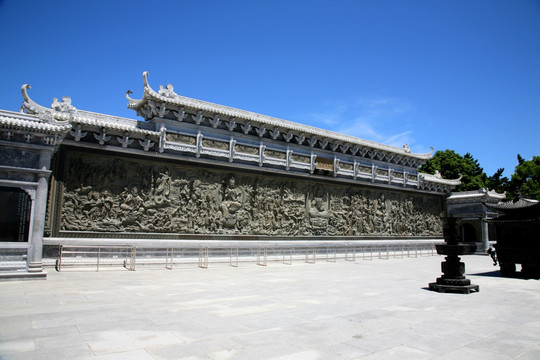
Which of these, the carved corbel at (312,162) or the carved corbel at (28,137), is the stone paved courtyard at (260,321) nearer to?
the carved corbel at (28,137)

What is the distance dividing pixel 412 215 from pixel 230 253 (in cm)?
1641

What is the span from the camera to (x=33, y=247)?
1063cm

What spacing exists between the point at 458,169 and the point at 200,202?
35985 mm

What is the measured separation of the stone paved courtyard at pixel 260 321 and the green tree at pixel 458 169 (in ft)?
117

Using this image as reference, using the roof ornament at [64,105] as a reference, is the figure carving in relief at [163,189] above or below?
below

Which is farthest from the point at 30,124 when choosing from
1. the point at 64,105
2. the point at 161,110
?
the point at 161,110

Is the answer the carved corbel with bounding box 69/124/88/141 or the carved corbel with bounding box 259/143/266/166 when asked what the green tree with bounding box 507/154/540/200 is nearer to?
the carved corbel with bounding box 259/143/266/166

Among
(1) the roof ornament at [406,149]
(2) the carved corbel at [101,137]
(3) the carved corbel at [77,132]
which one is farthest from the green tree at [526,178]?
(3) the carved corbel at [77,132]

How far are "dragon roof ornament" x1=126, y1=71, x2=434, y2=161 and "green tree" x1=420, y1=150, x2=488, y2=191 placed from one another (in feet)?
72.3

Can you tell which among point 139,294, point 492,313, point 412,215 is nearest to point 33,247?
point 139,294

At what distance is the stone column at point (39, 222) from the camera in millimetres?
10609

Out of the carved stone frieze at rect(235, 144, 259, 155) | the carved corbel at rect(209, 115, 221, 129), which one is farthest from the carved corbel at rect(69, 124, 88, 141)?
the carved stone frieze at rect(235, 144, 259, 155)

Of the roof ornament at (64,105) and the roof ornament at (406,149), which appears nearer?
the roof ornament at (64,105)

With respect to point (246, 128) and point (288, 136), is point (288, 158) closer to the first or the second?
point (288, 136)
